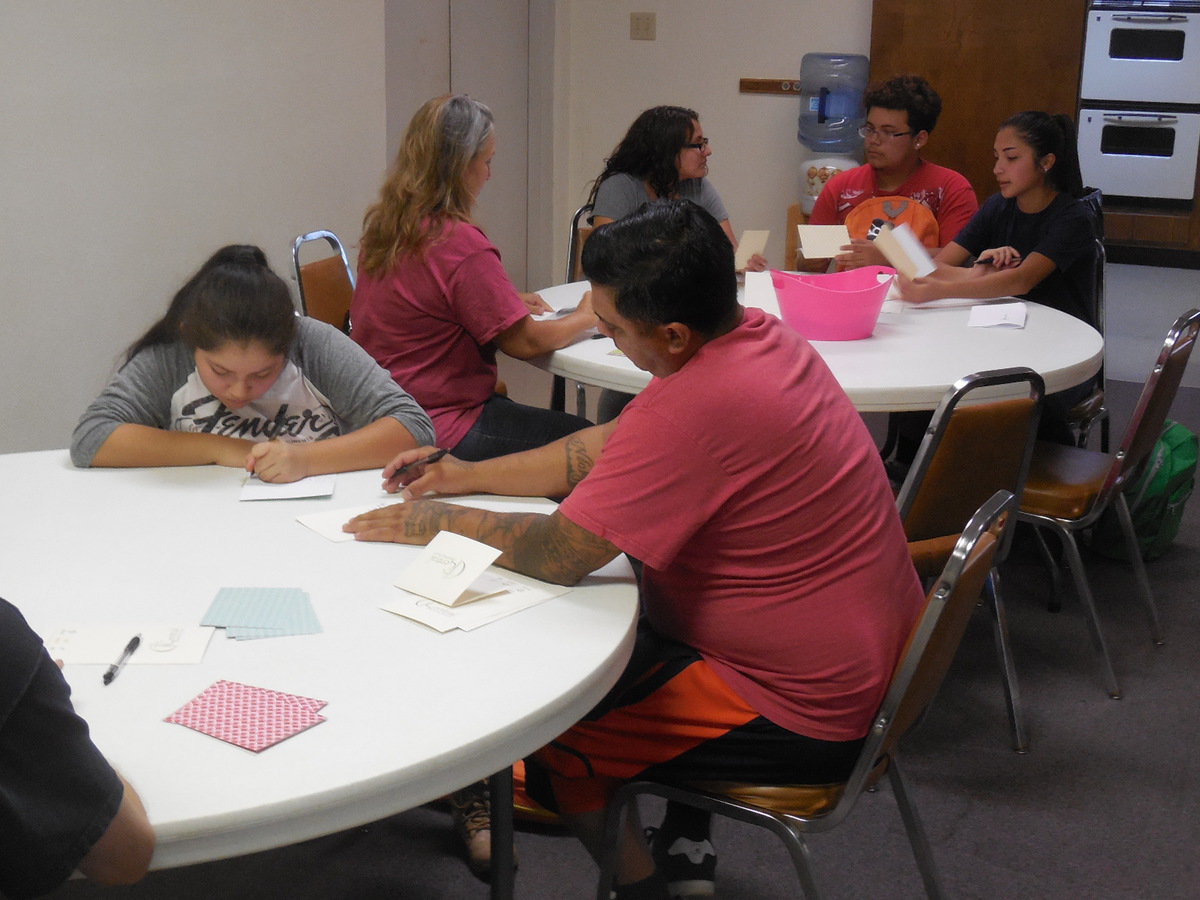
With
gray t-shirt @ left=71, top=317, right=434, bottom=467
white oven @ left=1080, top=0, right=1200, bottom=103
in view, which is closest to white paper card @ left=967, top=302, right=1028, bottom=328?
gray t-shirt @ left=71, top=317, right=434, bottom=467

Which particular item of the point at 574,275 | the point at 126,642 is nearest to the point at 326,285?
the point at 574,275

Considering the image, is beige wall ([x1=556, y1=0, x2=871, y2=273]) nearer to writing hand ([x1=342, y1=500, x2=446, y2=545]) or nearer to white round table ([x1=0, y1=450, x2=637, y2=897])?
white round table ([x1=0, y1=450, x2=637, y2=897])

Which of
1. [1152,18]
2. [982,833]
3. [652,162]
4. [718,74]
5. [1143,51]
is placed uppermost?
[1152,18]

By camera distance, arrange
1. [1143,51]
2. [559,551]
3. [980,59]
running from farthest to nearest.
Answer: [1143,51]
[980,59]
[559,551]

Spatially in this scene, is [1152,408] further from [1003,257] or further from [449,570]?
[449,570]

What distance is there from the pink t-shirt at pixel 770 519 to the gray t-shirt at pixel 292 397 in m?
0.67

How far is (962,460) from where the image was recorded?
205cm

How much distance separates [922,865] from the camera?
5.64ft

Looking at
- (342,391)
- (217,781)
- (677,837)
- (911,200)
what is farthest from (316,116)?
(217,781)

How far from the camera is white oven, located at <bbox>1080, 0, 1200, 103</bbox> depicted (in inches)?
227

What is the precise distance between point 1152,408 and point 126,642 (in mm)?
2105

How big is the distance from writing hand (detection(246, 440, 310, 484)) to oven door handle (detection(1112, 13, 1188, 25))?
17.5 feet

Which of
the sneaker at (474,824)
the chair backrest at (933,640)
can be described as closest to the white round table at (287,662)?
the chair backrest at (933,640)

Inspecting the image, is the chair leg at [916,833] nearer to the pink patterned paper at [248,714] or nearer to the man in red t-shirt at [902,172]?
the pink patterned paper at [248,714]
